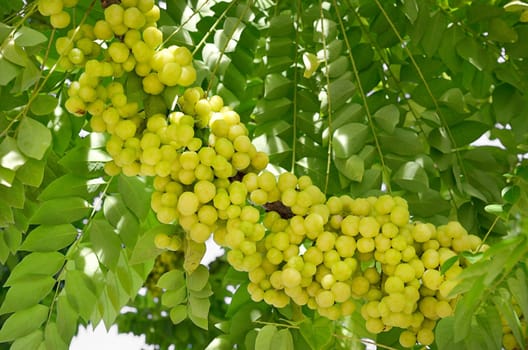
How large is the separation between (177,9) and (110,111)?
1.43 ft

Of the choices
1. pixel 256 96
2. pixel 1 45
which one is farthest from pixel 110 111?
pixel 256 96

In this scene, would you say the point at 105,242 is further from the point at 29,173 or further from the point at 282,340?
the point at 282,340

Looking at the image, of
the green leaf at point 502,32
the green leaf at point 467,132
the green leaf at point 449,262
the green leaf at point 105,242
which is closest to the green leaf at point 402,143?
the green leaf at point 467,132

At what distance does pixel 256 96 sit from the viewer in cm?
187

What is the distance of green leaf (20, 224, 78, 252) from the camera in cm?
127

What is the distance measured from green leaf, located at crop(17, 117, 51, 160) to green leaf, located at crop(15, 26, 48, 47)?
0.11 meters

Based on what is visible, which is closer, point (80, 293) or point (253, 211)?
point (253, 211)

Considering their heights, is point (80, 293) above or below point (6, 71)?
below

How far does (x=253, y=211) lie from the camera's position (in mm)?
1108

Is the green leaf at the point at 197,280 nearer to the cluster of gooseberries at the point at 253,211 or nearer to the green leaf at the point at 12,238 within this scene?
the cluster of gooseberries at the point at 253,211

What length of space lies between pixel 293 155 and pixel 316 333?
12.0 inches

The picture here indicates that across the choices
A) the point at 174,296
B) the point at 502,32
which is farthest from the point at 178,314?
the point at 502,32

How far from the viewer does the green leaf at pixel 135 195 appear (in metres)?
1.28

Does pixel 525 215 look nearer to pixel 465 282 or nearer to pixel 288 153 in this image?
Result: pixel 465 282
